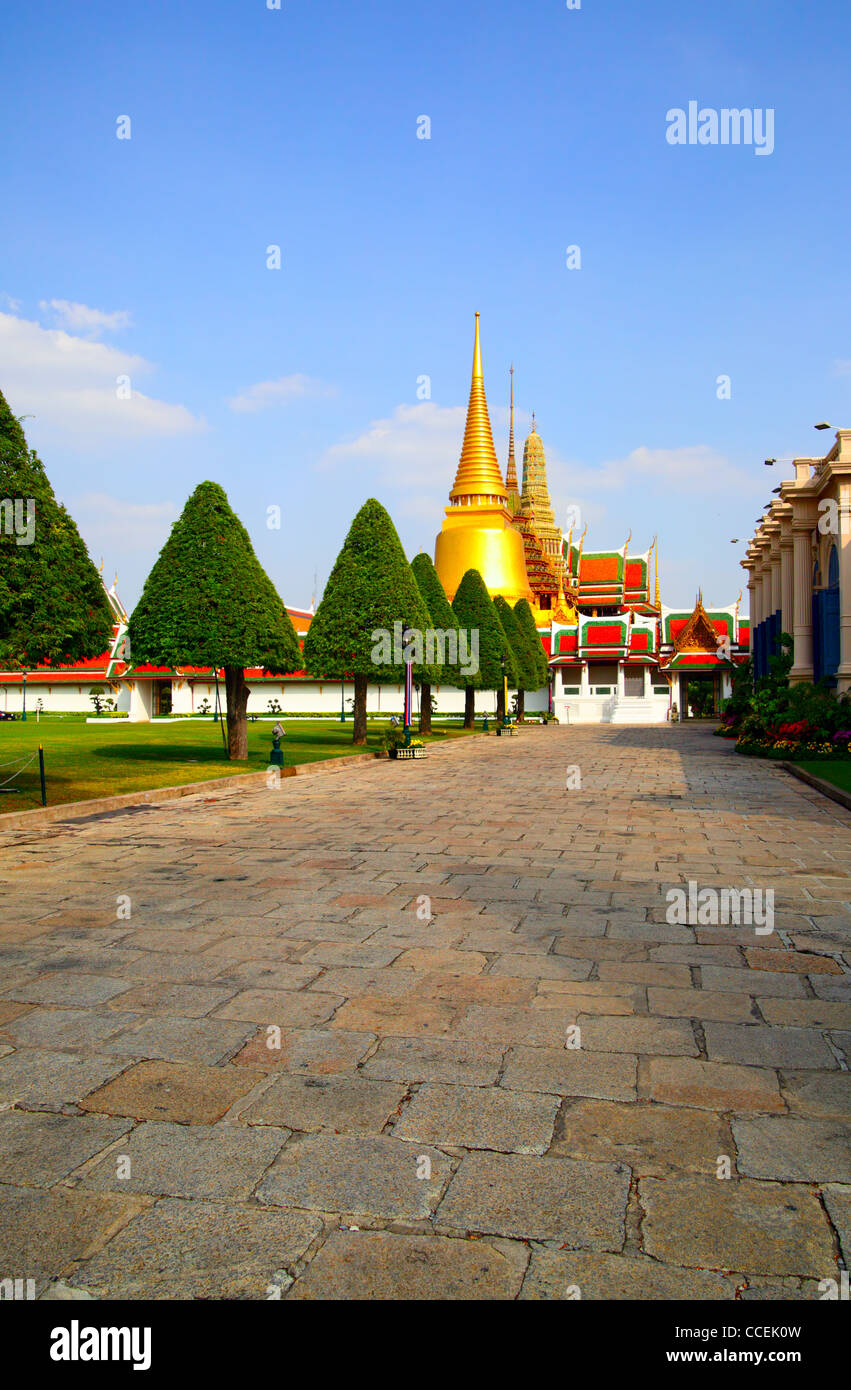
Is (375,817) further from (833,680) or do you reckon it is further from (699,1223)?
(833,680)

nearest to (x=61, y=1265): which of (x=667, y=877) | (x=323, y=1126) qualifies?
(x=323, y=1126)

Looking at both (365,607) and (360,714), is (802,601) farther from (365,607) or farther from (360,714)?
(360,714)

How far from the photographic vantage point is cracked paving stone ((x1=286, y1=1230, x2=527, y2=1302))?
2.53 meters

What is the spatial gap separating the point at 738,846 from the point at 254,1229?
8.19 meters

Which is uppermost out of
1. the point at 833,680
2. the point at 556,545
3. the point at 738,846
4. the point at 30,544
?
the point at 556,545

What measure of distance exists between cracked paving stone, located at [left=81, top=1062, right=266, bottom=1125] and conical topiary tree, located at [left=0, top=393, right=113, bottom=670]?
944 cm

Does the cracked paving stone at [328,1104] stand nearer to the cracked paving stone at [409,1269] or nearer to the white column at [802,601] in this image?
the cracked paving stone at [409,1269]

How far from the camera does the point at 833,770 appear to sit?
1853cm

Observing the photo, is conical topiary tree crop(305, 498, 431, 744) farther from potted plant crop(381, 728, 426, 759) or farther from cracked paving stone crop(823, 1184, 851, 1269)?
cracked paving stone crop(823, 1184, 851, 1269)

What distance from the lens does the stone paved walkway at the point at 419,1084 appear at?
2.71 metres

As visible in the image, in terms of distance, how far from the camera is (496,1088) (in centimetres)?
381

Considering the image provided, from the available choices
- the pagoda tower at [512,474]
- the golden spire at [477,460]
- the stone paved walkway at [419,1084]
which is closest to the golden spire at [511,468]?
the pagoda tower at [512,474]
